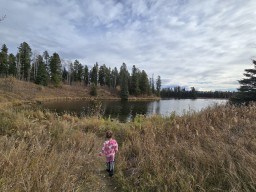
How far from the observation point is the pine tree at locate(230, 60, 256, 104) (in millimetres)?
19047

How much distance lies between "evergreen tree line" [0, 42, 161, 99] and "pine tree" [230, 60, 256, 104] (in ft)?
165

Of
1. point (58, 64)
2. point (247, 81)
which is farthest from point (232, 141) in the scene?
point (58, 64)

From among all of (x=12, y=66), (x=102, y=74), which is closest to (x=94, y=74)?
(x=102, y=74)

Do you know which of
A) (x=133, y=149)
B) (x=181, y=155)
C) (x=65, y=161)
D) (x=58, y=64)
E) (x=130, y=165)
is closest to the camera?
(x=65, y=161)

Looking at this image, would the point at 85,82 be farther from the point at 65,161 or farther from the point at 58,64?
the point at 65,161

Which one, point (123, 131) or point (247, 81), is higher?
point (247, 81)

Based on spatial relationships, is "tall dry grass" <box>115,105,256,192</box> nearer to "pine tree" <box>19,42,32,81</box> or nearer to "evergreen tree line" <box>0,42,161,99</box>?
"evergreen tree line" <box>0,42,161,99</box>

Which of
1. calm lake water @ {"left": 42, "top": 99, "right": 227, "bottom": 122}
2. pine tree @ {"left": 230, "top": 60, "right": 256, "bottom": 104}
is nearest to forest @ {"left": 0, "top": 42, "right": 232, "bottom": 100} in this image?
calm lake water @ {"left": 42, "top": 99, "right": 227, "bottom": 122}

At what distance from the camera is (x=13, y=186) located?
2645 millimetres

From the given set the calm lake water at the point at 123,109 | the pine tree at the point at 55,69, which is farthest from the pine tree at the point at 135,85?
the calm lake water at the point at 123,109

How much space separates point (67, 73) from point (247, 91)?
76394mm

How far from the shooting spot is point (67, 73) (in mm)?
87688

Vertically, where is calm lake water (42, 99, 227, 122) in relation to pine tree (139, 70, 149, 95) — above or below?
below

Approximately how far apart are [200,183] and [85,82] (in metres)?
89.9
